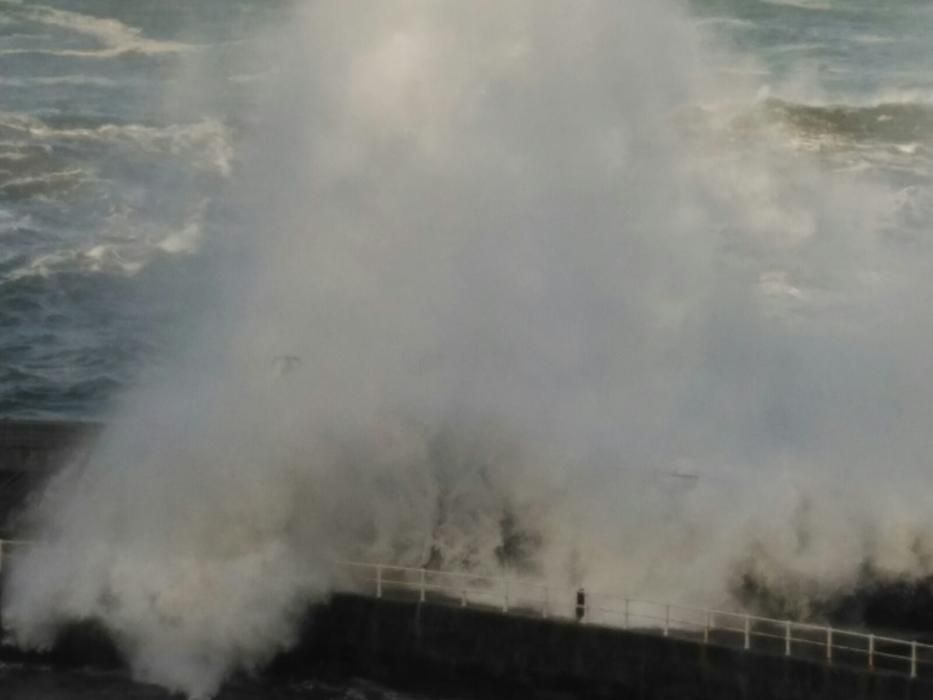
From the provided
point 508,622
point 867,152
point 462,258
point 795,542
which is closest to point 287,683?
point 508,622

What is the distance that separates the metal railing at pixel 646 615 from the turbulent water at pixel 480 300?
0.65 metres

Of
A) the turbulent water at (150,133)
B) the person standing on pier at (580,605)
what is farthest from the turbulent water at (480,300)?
the person standing on pier at (580,605)

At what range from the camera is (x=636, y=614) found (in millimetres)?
18125

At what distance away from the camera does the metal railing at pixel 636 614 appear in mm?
16969

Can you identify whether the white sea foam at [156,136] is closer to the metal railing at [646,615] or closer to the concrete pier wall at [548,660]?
the metal railing at [646,615]

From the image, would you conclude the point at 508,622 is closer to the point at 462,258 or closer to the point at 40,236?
the point at 462,258

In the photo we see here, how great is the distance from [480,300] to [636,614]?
677 cm

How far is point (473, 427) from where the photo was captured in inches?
838

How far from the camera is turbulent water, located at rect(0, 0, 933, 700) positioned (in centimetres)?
1961

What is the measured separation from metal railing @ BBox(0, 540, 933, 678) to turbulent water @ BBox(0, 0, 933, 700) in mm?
624

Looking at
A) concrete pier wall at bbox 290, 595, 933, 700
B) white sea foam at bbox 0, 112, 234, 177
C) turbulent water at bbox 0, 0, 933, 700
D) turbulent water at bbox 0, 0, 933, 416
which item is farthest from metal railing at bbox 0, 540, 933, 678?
white sea foam at bbox 0, 112, 234, 177

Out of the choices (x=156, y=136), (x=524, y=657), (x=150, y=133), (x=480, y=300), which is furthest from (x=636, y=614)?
(x=150, y=133)

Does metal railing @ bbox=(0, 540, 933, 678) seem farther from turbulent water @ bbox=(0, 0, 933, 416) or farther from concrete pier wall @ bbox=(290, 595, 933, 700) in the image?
turbulent water @ bbox=(0, 0, 933, 416)

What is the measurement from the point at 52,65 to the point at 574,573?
34309 millimetres
